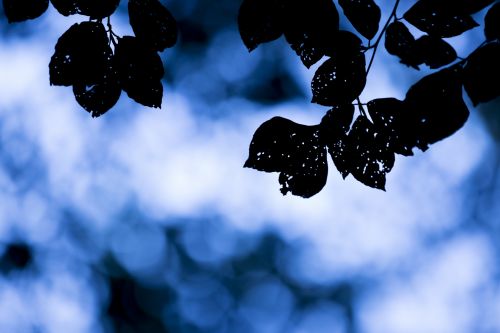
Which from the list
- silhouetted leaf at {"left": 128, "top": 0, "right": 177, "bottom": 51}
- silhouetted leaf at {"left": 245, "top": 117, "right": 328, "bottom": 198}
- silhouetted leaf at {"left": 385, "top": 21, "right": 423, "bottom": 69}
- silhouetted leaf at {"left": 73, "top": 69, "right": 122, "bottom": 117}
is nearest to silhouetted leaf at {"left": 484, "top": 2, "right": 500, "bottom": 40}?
silhouetted leaf at {"left": 385, "top": 21, "right": 423, "bottom": 69}

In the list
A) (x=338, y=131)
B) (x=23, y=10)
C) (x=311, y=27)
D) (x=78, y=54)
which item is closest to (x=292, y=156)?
(x=338, y=131)

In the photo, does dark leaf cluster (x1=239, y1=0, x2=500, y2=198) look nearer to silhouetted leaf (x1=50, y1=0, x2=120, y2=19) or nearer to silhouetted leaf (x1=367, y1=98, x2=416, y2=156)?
silhouetted leaf (x1=367, y1=98, x2=416, y2=156)

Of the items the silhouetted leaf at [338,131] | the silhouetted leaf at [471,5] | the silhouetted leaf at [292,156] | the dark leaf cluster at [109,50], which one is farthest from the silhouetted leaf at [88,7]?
the silhouetted leaf at [471,5]

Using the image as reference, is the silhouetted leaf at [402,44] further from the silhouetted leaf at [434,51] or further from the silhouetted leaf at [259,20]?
the silhouetted leaf at [259,20]

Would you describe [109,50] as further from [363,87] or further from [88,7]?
[363,87]

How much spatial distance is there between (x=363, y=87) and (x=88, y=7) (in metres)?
0.54

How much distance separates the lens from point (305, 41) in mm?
890

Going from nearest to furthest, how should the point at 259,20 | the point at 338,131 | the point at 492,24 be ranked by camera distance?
the point at 492,24, the point at 259,20, the point at 338,131

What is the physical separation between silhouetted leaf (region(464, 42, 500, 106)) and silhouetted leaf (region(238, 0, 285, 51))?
0.33 metres

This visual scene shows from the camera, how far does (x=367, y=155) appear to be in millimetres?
922

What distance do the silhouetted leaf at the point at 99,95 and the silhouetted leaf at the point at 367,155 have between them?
49 centimetres

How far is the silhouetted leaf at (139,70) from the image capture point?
94cm

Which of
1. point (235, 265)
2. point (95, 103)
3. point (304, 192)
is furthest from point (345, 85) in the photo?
point (235, 265)

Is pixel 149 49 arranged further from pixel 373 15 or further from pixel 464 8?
pixel 464 8
